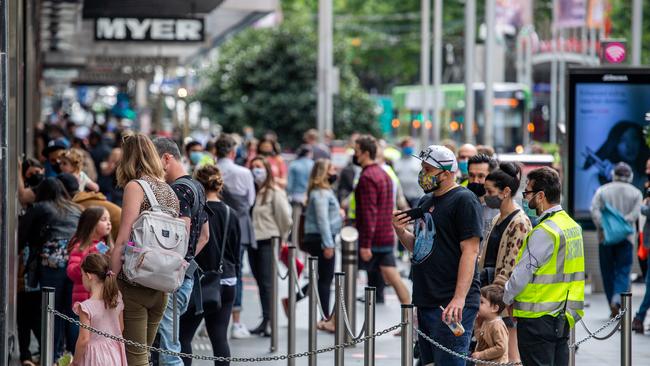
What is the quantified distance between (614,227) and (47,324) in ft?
27.4

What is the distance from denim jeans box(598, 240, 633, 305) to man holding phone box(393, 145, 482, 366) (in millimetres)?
6563

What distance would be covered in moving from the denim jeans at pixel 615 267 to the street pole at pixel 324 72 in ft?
52.0

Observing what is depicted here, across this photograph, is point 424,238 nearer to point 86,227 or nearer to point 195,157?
point 86,227

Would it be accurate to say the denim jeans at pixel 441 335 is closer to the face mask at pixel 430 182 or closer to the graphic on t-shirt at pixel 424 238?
the graphic on t-shirt at pixel 424 238

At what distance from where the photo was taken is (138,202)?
8.45 meters

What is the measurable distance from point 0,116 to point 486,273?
3970 millimetres

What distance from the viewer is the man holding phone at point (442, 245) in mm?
8875

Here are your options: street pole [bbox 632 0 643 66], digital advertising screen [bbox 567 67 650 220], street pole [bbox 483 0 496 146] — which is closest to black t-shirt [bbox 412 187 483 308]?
digital advertising screen [bbox 567 67 650 220]

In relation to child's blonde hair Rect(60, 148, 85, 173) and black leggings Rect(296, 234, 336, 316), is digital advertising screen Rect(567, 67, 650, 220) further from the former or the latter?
child's blonde hair Rect(60, 148, 85, 173)

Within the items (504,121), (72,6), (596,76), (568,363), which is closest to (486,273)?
(568,363)

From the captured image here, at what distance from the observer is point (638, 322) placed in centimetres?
1436

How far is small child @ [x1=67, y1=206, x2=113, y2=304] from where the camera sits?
10.6 metres

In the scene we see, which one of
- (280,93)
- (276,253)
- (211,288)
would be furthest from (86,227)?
(280,93)

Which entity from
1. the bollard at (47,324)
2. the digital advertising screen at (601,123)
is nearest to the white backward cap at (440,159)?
the bollard at (47,324)
